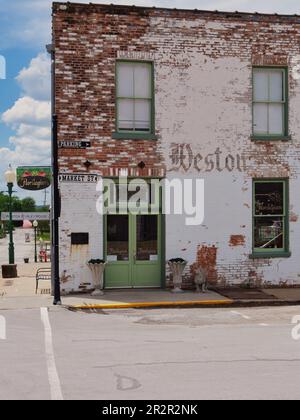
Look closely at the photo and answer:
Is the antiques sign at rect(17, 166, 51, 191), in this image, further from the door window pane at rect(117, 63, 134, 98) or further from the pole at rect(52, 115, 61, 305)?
the pole at rect(52, 115, 61, 305)

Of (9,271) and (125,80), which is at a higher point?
(125,80)

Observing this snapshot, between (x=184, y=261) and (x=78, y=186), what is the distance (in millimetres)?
3270

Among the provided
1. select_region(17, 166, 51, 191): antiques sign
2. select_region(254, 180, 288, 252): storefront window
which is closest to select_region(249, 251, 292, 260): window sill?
select_region(254, 180, 288, 252): storefront window

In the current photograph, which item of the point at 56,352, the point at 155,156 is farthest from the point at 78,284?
the point at 56,352

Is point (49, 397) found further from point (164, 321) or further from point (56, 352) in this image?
point (164, 321)

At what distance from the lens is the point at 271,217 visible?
16.4 metres

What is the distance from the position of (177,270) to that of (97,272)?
202 cm

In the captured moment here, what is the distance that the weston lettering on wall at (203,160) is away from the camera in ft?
51.8

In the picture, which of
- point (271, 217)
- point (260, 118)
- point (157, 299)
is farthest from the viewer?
point (271, 217)

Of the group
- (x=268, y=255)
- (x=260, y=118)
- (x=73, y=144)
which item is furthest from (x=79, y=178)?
(x=268, y=255)

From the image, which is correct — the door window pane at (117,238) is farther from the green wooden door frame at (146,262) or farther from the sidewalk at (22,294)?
the sidewalk at (22,294)

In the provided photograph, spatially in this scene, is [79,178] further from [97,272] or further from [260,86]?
[260,86]

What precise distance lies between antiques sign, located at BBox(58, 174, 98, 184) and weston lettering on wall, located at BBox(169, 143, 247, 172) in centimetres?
205

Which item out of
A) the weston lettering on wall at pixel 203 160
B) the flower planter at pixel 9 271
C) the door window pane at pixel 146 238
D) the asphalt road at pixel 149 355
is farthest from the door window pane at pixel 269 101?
the flower planter at pixel 9 271
